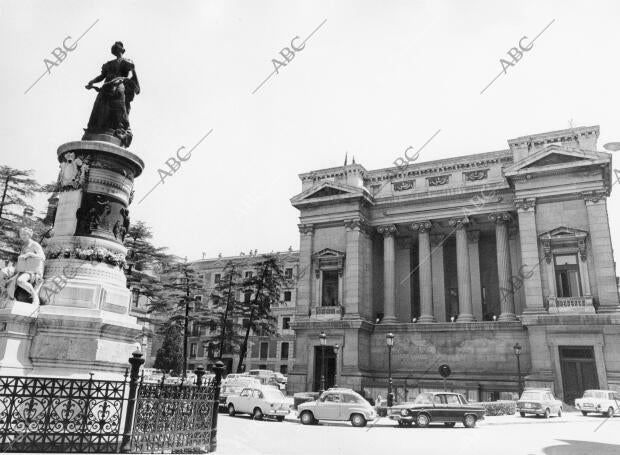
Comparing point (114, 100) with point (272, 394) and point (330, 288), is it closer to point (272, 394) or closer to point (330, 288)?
point (272, 394)

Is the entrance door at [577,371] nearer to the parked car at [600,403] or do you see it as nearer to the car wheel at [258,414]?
the parked car at [600,403]

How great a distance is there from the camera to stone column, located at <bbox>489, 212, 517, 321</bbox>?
36.9 m

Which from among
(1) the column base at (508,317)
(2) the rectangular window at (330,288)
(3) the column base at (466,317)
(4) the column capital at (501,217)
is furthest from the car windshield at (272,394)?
(4) the column capital at (501,217)

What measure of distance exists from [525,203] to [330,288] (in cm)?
1656

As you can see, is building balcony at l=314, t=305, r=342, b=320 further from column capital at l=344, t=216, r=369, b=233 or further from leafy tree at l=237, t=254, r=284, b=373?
leafy tree at l=237, t=254, r=284, b=373

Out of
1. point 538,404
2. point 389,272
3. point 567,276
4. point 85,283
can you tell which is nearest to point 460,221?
point 389,272

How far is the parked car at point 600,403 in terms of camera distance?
2606 cm

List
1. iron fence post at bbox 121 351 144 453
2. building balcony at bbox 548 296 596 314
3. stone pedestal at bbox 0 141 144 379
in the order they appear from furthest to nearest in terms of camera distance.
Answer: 1. building balcony at bbox 548 296 596 314
2. stone pedestal at bbox 0 141 144 379
3. iron fence post at bbox 121 351 144 453

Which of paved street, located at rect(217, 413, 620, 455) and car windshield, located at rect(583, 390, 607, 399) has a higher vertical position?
car windshield, located at rect(583, 390, 607, 399)

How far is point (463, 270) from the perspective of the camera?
3900 cm

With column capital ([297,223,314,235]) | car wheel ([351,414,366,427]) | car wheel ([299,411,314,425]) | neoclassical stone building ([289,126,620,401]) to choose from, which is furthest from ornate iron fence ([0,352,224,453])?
column capital ([297,223,314,235])

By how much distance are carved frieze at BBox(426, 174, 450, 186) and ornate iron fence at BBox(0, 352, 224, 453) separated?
3542cm

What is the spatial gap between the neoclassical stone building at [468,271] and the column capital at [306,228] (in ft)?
0.35

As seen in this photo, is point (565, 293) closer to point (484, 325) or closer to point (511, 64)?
point (484, 325)
